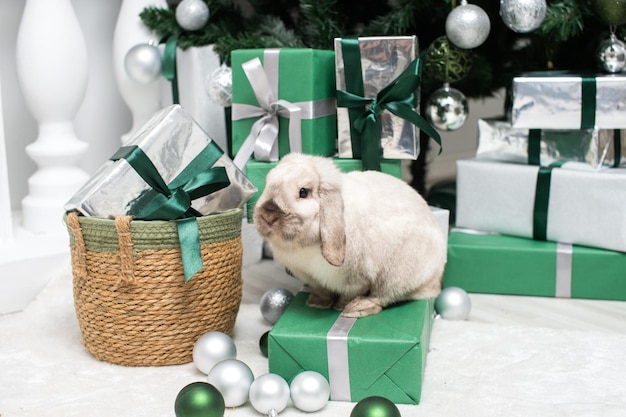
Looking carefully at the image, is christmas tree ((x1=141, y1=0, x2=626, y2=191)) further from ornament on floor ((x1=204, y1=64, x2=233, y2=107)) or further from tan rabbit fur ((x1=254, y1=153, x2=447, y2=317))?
tan rabbit fur ((x1=254, y1=153, x2=447, y2=317))

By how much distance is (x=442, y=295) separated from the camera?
170cm

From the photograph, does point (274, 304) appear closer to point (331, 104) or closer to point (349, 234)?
point (349, 234)

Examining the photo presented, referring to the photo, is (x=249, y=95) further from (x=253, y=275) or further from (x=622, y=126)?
(x=622, y=126)

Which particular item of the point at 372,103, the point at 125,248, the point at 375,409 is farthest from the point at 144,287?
the point at 372,103

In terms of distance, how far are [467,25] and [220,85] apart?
24.3 inches

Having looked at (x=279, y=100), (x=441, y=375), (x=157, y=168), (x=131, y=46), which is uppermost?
(x=131, y=46)

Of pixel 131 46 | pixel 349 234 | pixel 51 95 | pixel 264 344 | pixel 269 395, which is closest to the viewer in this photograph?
pixel 269 395

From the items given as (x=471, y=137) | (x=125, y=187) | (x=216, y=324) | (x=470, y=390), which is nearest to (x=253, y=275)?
(x=216, y=324)

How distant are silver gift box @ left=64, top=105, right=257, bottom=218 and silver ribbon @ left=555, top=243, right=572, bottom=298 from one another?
32.2 inches

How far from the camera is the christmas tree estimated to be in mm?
1795

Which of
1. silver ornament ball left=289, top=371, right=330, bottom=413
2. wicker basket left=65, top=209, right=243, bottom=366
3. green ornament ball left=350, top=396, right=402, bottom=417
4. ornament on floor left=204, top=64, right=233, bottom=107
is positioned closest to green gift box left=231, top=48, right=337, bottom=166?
ornament on floor left=204, top=64, right=233, bottom=107

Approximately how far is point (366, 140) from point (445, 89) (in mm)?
354

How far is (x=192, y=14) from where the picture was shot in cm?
201

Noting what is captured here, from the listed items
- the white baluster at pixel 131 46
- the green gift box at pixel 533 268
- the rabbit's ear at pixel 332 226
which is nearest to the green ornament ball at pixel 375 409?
the rabbit's ear at pixel 332 226
